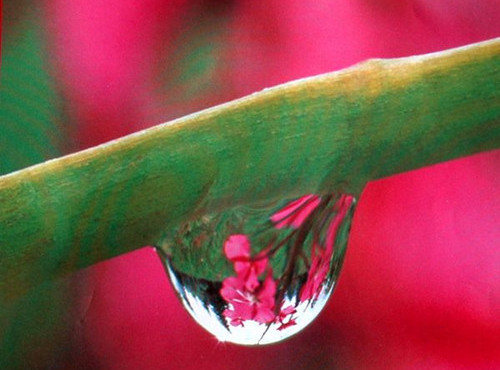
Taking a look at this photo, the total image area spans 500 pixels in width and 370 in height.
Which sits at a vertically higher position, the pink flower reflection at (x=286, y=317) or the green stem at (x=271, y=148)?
the green stem at (x=271, y=148)

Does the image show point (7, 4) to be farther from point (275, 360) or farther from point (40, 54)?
point (275, 360)

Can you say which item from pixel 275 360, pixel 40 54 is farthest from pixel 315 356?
pixel 40 54

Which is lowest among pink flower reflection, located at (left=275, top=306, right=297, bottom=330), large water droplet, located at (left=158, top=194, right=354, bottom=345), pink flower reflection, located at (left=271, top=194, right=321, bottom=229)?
pink flower reflection, located at (left=275, top=306, right=297, bottom=330)

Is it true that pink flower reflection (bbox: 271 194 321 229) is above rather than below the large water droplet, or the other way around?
above
